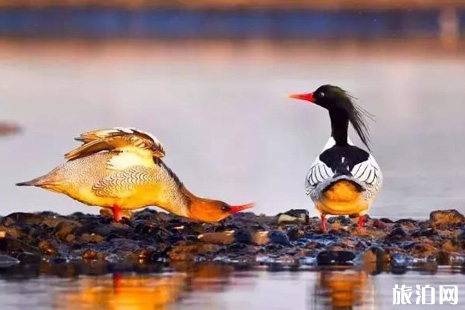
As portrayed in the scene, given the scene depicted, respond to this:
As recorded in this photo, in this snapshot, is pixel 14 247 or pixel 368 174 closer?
pixel 14 247

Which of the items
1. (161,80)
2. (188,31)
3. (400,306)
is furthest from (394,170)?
(188,31)

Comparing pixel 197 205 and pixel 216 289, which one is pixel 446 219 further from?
pixel 216 289

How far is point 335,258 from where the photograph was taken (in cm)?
1058

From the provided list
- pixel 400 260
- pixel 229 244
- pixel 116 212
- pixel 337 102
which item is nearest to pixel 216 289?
pixel 229 244

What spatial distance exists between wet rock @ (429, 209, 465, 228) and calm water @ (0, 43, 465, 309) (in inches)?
34.6

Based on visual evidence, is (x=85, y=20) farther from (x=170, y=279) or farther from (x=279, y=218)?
(x=170, y=279)

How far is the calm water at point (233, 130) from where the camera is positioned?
9570mm

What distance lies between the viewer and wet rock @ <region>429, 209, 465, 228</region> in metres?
11.8

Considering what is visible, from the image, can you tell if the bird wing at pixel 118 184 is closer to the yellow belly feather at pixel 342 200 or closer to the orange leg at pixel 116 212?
the orange leg at pixel 116 212

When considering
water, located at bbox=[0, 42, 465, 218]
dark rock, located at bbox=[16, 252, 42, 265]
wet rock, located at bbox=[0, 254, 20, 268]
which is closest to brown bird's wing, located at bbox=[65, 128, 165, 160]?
water, located at bbox=[0, 42, 465, 218]

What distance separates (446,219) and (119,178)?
7.52 ft

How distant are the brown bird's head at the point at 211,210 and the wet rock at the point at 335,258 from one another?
4.99 feet

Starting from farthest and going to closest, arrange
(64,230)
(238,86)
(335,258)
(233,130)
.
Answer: (238,86) → (233,130) → (64,230) → (335,258)

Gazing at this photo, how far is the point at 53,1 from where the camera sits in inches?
1278
